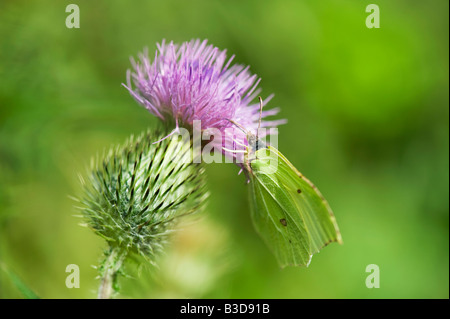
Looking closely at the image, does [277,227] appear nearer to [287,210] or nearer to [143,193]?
[287,210]

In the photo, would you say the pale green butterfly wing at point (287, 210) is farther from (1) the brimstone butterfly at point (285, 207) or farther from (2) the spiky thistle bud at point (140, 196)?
(2) the spiky thistle bud at point (140, 196)

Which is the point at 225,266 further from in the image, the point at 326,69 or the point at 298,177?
the point at 326,69

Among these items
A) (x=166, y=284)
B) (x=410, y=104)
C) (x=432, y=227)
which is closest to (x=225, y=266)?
(x=166, y=284)

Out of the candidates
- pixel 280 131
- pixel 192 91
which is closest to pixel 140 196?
pixel 192 91

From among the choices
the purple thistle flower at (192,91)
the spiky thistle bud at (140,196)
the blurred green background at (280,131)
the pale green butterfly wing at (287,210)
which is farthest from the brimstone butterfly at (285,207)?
the blurred green background at (280,131)

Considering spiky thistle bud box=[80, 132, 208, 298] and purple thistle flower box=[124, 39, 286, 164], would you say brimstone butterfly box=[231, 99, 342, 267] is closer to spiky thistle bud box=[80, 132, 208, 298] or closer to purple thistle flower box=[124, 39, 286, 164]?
purple thistle flower box=[124, 39, 286, 164]

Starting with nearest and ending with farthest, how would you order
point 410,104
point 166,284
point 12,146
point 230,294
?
point 12,146, point 166,284, point 230,294, point 410,104
